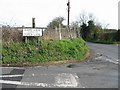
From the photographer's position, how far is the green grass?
59.8 ft

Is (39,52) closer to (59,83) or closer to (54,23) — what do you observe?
(59,83)

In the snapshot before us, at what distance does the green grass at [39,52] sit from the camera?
59.8 ft

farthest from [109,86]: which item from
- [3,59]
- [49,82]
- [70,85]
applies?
[3,59]

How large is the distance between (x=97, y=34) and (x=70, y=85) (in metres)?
58.3

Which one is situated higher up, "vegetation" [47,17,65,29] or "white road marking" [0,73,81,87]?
"vegetation" [47,17,65,29]

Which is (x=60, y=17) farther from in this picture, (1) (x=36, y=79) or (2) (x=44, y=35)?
(1) (x=36, y=79)

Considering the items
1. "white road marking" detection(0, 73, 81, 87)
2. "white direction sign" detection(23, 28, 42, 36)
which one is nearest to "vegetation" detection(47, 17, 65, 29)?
"white direction sign" detection(23, 28, 42, 36)

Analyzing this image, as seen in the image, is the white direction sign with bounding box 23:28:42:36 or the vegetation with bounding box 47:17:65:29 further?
the vegetation with bounding box 47:17:65:29

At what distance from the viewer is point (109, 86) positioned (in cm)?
1081

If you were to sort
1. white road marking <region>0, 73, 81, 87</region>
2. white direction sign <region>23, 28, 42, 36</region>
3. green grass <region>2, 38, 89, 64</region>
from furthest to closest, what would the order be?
white direction sign <region>23, 28, 42, 36</region> < green grass <region>2, 38, 89, 64</region> < white road marking <region>0, 73, 81, 87</region>

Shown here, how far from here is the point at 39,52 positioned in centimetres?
1970

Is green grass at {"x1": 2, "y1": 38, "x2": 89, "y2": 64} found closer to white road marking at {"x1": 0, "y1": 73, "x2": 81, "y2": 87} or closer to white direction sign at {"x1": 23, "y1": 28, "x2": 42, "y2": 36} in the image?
white direction sign at {"x1": 23, "y1": 28, "x2": 42, "y2": 36}

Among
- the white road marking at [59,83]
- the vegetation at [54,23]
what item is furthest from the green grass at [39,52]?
the white road marking at [59,83]

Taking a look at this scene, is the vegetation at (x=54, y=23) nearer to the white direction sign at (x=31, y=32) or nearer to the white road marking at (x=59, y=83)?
the white direction sign at (x=31, y=32)
